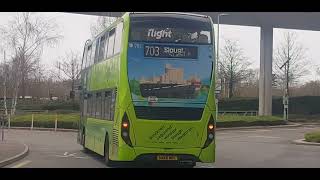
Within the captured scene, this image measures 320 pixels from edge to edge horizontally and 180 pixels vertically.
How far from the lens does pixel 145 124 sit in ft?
52.0

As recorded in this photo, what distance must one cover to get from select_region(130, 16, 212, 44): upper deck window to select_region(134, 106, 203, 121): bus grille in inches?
75.8

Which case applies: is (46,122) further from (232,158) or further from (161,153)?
(161,153)

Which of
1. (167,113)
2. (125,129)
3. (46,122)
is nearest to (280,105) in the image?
(46,122)

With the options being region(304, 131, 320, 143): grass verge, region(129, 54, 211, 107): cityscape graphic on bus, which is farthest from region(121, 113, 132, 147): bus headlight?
region(304, 131, 320, 143): grass verge

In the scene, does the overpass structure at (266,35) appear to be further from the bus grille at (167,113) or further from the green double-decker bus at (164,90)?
the bus grille at (167,113)

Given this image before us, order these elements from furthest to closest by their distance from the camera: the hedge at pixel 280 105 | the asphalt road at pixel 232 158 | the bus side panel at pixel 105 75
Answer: the hedge at pixel 280 105 → the asphalt road at pixel 232 158 → the bus side panel at pixel 105 75

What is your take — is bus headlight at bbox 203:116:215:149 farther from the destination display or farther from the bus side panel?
the bus side panel

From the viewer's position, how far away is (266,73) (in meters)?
59.1

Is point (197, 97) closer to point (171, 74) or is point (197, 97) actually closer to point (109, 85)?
point (171, 74)

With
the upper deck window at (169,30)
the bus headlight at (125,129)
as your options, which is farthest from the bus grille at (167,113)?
the upper deck window at (169,30)

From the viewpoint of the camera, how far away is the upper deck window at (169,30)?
16203mm

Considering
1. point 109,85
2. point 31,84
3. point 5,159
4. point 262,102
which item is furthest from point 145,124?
point 31,84

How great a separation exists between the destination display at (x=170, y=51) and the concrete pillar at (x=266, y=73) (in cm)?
4369

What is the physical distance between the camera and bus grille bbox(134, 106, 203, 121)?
15852 millimetres
